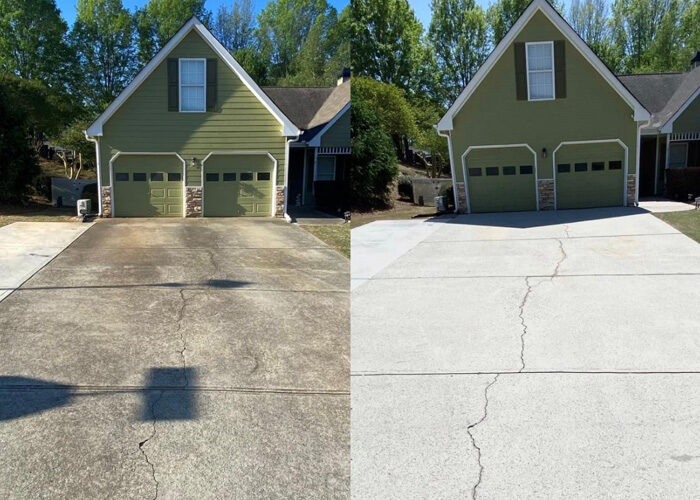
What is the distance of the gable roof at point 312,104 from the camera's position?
23928 mm

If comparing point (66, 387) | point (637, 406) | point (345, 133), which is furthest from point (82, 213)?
point (637, 406)

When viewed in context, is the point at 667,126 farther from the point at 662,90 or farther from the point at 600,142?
the point at 600,142

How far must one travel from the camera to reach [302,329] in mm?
7383

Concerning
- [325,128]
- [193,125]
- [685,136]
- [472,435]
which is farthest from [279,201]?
[472,435]

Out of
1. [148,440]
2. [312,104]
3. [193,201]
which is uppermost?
[312,104]

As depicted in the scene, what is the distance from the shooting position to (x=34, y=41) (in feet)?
77.4

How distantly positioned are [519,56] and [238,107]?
8.10 meters

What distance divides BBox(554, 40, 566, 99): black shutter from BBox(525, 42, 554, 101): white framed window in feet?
0.34

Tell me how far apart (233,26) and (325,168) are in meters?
6.02

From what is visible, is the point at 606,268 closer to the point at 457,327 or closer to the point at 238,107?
the point at 457,327

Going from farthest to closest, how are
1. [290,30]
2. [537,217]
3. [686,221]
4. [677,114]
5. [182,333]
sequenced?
[290,30] → [677,114] → [537,217] → [686,221] → [182,333]

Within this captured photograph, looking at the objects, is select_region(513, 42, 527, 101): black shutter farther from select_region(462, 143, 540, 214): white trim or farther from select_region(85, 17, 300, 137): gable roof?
select_region(85, 17, 300, 137): gable roof

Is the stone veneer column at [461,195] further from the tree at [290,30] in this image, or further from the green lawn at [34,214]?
the green lawn at [34,214]

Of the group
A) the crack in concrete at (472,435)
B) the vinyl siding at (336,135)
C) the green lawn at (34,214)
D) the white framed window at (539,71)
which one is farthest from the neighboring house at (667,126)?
the crack in concrete at (472,435)
